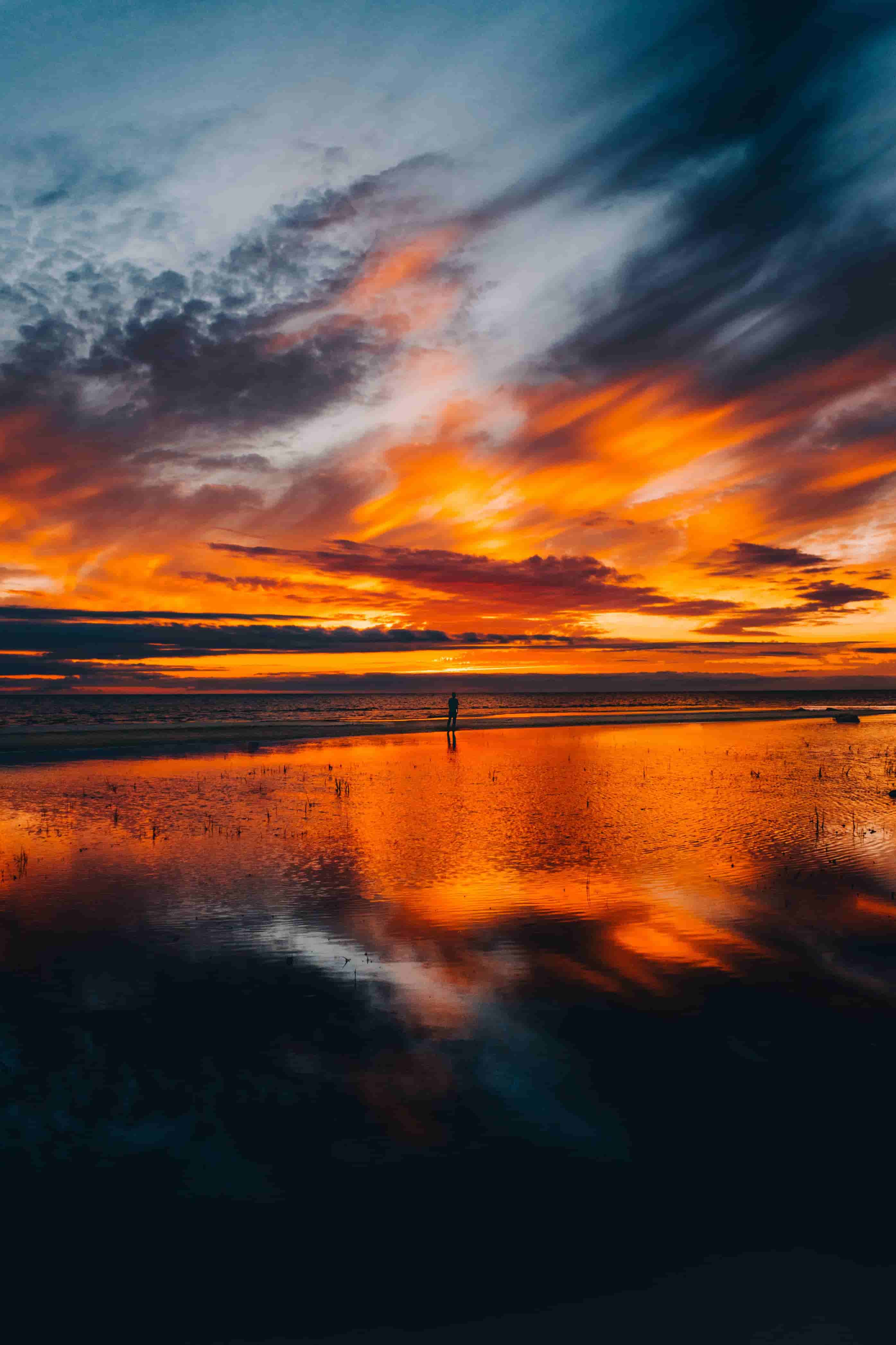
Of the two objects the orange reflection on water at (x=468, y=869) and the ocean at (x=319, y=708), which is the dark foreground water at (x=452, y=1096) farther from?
the ocean at (x=319, y=708)

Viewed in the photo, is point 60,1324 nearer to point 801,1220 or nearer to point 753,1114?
point 801,1220

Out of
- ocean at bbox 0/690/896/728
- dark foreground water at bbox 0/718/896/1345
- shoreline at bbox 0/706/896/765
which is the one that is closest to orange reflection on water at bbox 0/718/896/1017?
dark foreground water at bbox 0/718/896/1345

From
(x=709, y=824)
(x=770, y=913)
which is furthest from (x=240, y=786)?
(x=770, y=913)

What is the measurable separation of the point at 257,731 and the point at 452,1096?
63.8 metres

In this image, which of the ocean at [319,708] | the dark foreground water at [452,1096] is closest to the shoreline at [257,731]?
the ocean at [319,708]

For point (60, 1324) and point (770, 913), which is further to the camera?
point (770, 913)

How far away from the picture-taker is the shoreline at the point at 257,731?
49719 millimetres

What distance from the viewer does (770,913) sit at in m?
13.7

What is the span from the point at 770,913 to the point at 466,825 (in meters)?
10.2

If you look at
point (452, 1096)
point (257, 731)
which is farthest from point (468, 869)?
point (257, 731)

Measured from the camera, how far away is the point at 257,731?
2714 inches

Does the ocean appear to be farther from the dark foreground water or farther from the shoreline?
the dark foreground water

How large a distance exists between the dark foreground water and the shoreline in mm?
33592

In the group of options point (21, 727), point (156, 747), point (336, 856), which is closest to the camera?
point (336, 856)
